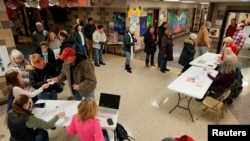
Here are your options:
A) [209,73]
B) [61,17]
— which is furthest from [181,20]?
[209,73]

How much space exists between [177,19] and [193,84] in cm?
841

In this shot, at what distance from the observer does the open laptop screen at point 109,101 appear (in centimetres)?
232

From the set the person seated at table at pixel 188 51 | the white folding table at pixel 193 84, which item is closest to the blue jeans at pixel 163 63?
the person seated at table at pixel 188 51

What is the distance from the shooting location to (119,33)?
713 centimetres

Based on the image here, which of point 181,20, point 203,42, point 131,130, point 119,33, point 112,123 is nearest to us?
point 112,123

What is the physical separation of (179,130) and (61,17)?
8.62 metres

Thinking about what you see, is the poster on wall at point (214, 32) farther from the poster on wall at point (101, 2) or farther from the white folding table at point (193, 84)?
the poster on wall at point (101, 2)

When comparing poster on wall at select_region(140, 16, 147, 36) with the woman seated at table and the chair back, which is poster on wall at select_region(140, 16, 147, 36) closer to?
the woman seated at table

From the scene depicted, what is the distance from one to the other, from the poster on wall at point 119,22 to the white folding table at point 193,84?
3.87 meters

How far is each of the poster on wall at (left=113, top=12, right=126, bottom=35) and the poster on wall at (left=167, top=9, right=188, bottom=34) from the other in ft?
12.9

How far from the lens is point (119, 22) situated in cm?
693

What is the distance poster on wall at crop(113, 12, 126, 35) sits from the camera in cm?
675

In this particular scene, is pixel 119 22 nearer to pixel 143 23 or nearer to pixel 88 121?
pixel 143 23

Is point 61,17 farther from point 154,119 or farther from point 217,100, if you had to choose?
point 217,100
